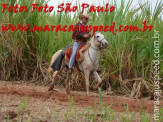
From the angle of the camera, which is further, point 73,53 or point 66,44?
point 66,44

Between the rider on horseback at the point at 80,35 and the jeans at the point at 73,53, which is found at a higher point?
the rider on horseback at the point at 80,35

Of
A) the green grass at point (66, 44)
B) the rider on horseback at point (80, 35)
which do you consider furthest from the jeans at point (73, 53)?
the green grass at point (66, 44)

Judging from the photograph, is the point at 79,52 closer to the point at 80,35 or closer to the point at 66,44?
the point at 80,35

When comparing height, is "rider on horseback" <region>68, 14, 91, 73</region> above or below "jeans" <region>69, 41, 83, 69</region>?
above

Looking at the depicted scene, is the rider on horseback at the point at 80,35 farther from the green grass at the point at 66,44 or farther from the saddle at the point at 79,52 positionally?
the green grass at the point at 66,44

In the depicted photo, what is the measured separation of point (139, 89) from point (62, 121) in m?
2.97

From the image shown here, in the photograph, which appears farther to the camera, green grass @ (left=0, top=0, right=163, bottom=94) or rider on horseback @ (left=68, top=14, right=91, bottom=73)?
green grass @ (left=0, top=0, right=163, bottom=94)

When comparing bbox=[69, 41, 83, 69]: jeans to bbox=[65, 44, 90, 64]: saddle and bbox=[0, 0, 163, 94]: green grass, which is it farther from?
bbox=[0, 0, 163, 94]: green grass

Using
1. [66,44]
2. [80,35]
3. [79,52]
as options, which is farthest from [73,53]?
[66,44]

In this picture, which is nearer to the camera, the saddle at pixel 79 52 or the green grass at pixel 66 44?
the saddle at pixel 79 52

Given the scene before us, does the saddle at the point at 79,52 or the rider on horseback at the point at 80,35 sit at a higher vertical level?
the rider on horseback at the point at 80,35

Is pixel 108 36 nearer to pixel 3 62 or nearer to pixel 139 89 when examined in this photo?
pixel 139 89

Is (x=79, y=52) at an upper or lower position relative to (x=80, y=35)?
lower

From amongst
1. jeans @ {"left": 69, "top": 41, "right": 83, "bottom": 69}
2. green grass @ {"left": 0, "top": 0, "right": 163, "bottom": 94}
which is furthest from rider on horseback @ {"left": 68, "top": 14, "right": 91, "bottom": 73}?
green grass @ {"left": 0, "top": 0, "right": 163, "bottom": 94}
